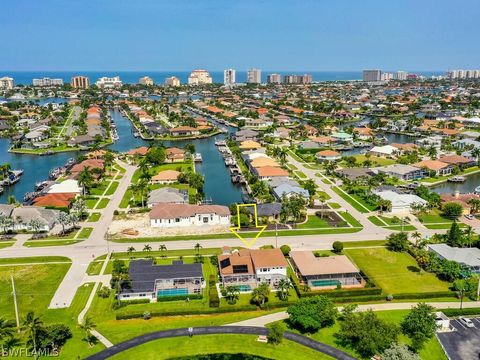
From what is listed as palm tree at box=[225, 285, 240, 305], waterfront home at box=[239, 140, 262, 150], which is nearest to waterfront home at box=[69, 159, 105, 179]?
waterfront home at box=[239, 140, 262, 150]

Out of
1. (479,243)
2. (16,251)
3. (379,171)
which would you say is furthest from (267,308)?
(379,171)

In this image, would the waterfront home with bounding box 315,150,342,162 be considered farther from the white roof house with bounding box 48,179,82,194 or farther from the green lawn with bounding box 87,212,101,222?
the green lawn with bounding box 87,212,101,222

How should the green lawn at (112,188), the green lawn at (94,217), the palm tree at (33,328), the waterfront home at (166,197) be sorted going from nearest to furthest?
the palm tree at (33,328) → the green lawn at (94,217) → the waterfront home at (166,197) → the green lawn at (112,188)

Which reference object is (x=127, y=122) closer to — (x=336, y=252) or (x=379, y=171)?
(x=379, y=171)

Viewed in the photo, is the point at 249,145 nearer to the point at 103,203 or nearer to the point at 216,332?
the point at 103,203

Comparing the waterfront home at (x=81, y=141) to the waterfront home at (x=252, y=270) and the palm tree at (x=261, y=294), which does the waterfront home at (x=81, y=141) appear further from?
the palm tree at (x=261, y=294)

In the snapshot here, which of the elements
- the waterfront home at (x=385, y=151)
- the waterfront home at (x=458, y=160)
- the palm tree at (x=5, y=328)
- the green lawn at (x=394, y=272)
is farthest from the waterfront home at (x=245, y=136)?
A: the palm tree at (x=5, y=328)
